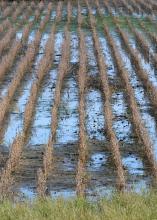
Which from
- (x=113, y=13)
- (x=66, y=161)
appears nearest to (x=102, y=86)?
(x=66, y=161)

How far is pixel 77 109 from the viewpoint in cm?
1182

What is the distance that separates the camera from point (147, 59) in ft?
53.3

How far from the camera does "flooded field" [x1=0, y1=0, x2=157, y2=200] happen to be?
8.30 metres

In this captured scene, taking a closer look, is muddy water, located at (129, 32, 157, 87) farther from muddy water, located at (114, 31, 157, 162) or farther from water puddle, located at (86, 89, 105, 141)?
water puddle, located at (86, 89, 105, 141)

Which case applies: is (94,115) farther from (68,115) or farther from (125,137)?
(125,137)

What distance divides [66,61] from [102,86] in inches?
90.0

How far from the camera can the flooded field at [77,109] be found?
27.2ft

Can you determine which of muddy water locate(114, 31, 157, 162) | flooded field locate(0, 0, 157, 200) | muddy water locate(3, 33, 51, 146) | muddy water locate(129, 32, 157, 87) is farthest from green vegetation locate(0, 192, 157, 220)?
muddy water locate(129, 32, 157, 87)

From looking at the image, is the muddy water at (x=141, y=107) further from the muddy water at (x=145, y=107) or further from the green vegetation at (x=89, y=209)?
the green vegetation at (x=89, y=209)

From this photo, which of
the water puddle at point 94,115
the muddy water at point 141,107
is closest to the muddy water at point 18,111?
the water puddle at point 94,115

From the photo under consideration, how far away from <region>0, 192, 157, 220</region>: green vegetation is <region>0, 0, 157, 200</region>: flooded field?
2.13 feet

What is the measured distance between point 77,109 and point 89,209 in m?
5.42

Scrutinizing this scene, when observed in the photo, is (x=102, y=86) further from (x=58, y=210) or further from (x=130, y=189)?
(x=58, y=210)

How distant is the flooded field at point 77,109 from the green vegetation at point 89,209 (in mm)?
651
